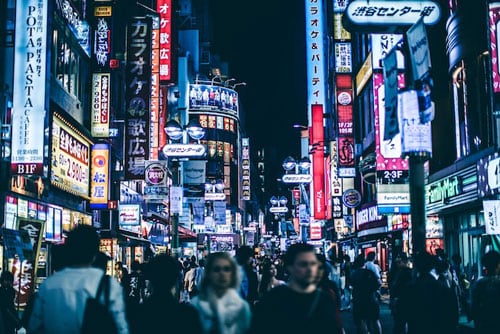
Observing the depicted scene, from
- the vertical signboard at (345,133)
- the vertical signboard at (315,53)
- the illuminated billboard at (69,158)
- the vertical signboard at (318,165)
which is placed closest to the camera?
the illuminated billboard at (69,158)

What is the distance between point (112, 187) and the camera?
39.0m

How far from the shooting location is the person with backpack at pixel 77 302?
555 cm

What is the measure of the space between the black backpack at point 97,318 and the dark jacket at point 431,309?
168 inches

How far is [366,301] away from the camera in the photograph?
15.2m

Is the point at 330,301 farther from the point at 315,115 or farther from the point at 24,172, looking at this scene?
the point at 315,115

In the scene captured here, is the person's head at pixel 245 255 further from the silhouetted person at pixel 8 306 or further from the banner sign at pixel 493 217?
the banner sign at pixel 493 217

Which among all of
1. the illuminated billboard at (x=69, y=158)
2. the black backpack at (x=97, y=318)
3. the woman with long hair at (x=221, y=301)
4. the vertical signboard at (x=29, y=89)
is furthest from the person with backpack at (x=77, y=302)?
the illuminated billboard at (x=69, y=158)

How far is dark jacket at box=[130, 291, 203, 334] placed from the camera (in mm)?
5574

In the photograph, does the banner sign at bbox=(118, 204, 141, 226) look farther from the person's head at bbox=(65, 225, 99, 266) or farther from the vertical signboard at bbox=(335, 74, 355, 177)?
the person's head at bbox=(65, 225, 99, 266)

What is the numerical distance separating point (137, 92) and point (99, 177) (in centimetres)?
413

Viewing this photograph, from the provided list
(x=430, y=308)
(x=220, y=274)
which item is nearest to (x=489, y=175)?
(x=430, y=308)

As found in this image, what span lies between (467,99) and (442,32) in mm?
6150

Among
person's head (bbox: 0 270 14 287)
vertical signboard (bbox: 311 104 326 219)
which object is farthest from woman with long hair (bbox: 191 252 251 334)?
vertical signboard (bbox: 311 104 326 219)

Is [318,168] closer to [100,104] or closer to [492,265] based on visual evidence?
[100,104]
